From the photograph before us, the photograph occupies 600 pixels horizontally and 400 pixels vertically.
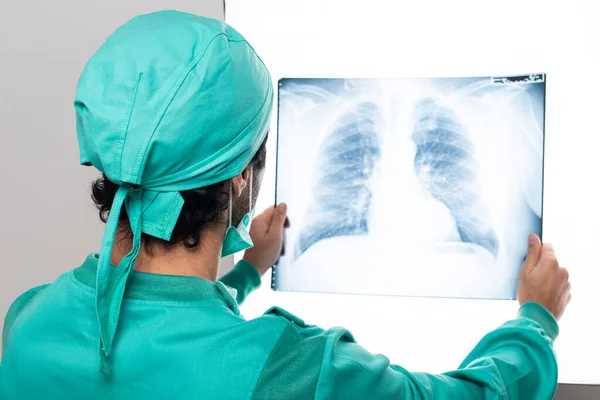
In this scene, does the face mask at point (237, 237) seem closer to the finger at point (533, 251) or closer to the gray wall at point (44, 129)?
the finger at point (533, 251)

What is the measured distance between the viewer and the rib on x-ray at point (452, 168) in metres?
1.37

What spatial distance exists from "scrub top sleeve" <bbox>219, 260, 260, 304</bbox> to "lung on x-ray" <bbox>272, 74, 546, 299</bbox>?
0.28 ft

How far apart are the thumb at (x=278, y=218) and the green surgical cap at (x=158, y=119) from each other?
0.57m

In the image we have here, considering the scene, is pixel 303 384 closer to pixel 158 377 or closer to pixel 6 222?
pixel 158 377

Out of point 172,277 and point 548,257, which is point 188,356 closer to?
point 172,277

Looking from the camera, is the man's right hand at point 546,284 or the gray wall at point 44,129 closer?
the man's right hand at point 546,284

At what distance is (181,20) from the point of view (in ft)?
2.83

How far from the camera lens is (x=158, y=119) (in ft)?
2.64

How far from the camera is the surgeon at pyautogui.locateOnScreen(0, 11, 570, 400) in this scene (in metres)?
0.81

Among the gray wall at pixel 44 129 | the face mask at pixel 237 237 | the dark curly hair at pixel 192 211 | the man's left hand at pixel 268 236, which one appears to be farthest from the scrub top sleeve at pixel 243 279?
the gray wall at pixel 44 129

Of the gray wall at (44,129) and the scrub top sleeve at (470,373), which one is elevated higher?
the gray wall at (44,129)

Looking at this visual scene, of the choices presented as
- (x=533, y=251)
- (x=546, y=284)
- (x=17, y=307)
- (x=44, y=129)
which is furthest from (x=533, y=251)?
(x=44, y=129)

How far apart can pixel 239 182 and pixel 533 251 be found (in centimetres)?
69

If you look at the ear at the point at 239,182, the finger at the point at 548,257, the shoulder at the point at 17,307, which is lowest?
the shoulder at the point at 17,307
